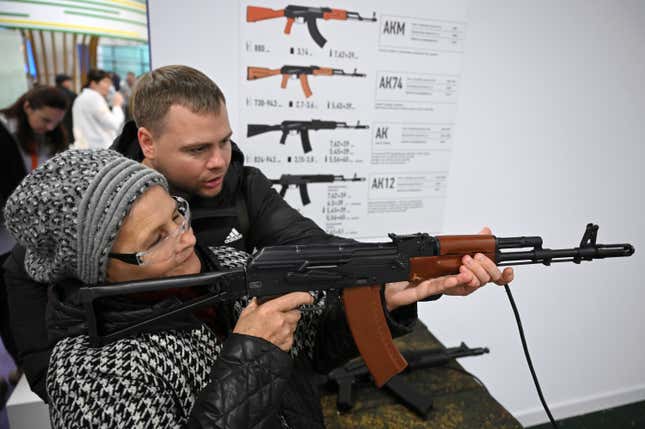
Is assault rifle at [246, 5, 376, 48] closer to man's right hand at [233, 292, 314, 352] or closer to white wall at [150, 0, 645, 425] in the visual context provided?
white wall at [150, 0, 645, 425]

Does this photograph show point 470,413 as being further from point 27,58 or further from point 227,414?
point 27,58

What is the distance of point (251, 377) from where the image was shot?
1.98 feet

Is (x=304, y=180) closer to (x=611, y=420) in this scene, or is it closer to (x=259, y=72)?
(x=259, y=72)

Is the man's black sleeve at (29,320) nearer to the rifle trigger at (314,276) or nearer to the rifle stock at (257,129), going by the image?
the rifle trigger at (314,276)

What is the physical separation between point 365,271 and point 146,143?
0.65 m

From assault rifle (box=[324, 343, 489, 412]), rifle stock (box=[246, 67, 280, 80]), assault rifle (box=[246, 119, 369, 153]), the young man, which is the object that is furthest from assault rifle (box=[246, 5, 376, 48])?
assault rifle (box=[324, 343, 489, 412])

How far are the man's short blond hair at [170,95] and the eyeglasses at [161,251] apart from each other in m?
0.35

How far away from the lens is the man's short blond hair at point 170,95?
3.01ft

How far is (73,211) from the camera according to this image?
550 mm

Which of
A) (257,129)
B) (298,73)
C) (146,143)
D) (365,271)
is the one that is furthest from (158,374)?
(298,73)

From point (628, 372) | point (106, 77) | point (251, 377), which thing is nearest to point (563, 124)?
point (628, 372)

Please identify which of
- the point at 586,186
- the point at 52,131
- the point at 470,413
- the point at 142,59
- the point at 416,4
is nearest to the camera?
the point at 470,413

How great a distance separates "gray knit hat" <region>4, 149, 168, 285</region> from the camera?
553mm

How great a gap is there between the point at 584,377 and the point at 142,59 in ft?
14.4
